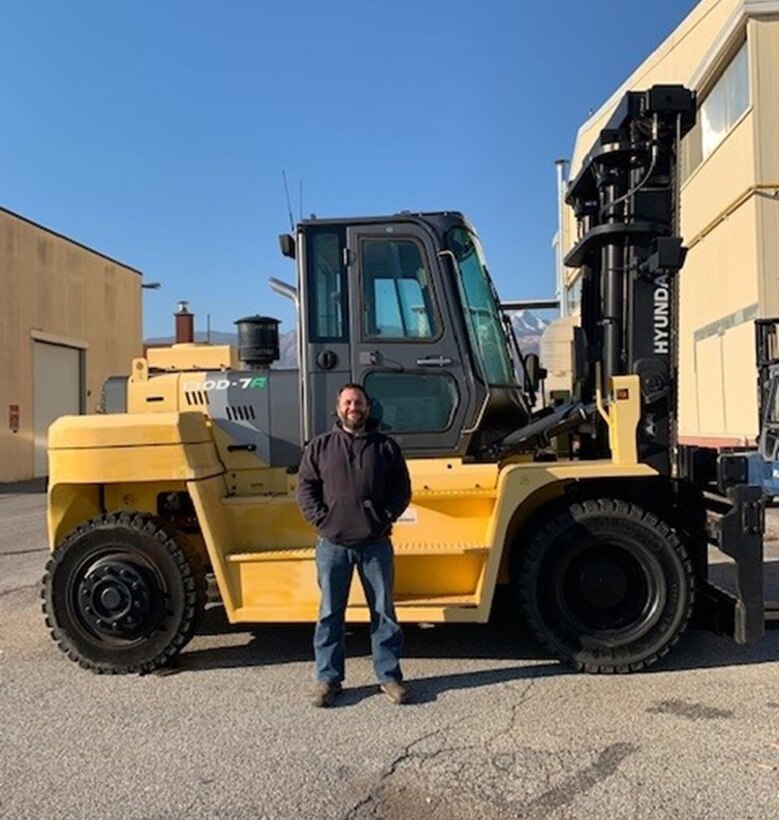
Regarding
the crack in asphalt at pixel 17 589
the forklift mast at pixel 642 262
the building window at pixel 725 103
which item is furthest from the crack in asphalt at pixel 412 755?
the building window at pixel 725 103

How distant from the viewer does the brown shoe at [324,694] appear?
179 inches

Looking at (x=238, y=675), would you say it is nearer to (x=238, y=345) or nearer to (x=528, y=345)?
(x=238, y=345)

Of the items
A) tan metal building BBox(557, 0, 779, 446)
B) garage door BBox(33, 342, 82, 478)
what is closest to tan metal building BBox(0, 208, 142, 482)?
garage door BBox(33, 342, 82, 478)

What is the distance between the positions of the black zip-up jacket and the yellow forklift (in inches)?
22.5

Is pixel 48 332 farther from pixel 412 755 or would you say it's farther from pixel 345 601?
pixel 412 755

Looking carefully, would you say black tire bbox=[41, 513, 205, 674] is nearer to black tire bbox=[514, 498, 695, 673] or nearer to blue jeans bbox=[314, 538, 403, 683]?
blue jeans bbox=[314, 538, 403, 683]

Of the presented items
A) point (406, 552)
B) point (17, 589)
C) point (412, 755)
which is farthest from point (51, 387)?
point (412, 755)

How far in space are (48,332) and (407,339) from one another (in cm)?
1958

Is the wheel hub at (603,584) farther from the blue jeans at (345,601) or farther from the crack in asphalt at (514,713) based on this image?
the blue jeans at (345,601)

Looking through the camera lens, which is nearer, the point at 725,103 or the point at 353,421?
the point at 353,421

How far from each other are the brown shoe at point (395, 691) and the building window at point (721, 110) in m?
14.5

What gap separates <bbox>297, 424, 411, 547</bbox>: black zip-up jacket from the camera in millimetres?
4492

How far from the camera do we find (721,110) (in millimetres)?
18734

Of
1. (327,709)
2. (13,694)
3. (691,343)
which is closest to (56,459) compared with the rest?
(13,694)
